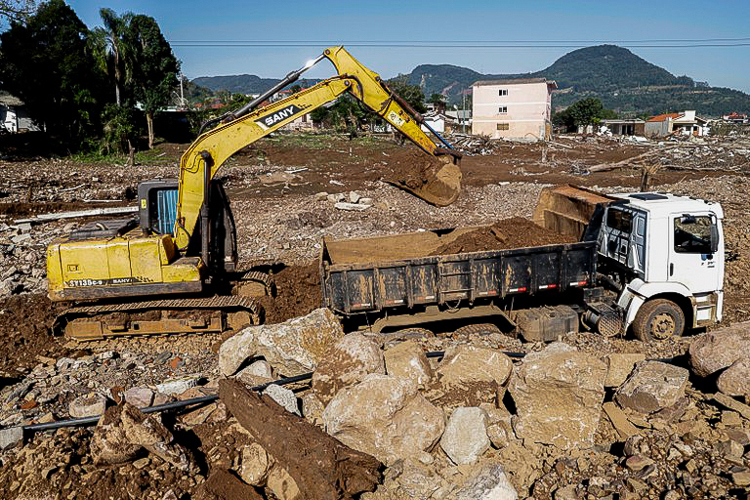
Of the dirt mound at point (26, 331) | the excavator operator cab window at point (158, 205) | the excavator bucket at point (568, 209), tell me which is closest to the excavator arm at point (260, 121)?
the excavator operator cab window at point (158, 205)

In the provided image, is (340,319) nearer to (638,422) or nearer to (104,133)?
(638,422)

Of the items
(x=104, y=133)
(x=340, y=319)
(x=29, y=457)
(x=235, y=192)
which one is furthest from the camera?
(x=104, y=133)

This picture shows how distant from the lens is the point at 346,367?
6.71 meters

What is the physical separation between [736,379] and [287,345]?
5.17 m

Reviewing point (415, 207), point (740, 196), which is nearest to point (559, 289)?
point (415, 207)

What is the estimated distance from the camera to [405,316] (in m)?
8.80

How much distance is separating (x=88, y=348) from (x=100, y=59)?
114 ft

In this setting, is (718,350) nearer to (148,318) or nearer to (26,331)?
(148,318)

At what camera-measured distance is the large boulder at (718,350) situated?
6.26m

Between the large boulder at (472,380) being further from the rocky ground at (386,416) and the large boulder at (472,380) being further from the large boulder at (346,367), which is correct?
the large boulder at (346,367)

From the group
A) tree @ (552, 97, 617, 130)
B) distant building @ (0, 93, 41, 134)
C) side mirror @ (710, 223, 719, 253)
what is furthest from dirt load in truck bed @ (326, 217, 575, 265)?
tree @ (552, 97, 617, 130)

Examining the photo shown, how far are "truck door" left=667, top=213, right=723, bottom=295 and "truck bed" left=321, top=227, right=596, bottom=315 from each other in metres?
1.12

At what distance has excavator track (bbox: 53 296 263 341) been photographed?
9219mm

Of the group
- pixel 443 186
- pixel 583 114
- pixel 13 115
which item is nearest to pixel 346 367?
pixel 443 186
